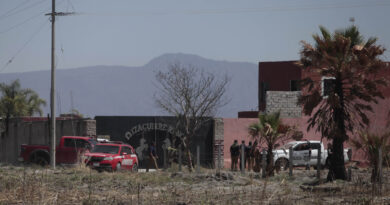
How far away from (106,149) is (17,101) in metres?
37.9

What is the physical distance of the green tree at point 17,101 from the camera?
66.2m

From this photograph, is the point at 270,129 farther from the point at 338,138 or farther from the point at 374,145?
the point at 374,145

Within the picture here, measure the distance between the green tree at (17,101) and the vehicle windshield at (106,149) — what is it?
33.5m

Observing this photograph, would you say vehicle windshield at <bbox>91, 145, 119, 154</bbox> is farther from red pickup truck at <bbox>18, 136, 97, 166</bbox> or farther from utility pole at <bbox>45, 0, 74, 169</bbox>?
utility pole at <bbox>45, 0, 74, 169</bbox>

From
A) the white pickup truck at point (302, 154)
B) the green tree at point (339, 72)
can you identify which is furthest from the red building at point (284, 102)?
the green tree at point (339, 72)

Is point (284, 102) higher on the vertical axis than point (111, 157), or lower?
higher

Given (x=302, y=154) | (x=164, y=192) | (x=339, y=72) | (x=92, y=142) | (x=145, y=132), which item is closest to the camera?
(x=164, y=192)

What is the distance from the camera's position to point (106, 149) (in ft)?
104

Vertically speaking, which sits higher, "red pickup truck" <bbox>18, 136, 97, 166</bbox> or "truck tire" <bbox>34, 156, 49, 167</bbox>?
"red pickup truck" <bbox>18, 136, 97, 166</bbox>

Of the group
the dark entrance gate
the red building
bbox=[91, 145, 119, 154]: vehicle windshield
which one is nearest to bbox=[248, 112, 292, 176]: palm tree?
the red building

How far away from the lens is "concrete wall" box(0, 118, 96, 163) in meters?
42.8

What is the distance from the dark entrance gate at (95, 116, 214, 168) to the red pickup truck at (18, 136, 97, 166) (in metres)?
9.33

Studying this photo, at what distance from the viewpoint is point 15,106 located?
66375mm

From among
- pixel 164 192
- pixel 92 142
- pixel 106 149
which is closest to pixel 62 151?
pixel 92 142
